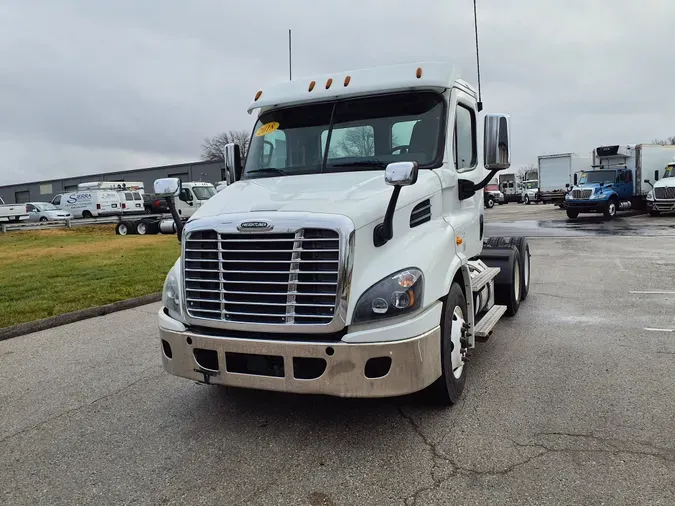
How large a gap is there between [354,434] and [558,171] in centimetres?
3812

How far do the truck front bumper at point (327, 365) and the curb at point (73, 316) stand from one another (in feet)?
15.0

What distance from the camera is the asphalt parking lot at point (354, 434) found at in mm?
3127

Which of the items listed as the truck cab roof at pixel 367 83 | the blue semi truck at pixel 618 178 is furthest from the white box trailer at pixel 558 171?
the truck cab roof at pixel 367 83

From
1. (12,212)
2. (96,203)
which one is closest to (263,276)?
(12,212)

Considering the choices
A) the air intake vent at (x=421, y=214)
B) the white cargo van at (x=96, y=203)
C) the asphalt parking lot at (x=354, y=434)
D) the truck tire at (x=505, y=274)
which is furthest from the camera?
the white cargo van at (x=96, y=203)

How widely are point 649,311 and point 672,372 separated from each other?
2627 millimetres

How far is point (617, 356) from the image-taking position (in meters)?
5.34

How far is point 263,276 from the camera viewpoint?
362 cm

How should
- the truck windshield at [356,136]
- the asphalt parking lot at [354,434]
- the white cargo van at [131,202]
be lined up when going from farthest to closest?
the white cargo van at [131,202], the truck windshield at [356,136], the asphalt parking lot at [354,434]

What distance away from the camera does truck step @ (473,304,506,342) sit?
15.7 feet

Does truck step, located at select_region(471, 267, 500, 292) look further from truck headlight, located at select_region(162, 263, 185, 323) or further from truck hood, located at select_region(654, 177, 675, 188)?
truck hood, located at select_region(654, 177, 675, 188)

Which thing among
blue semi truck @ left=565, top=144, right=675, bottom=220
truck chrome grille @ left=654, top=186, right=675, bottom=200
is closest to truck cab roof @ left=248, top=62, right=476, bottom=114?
blue semi truck @ left=565, top=144, right=675, bottom=220

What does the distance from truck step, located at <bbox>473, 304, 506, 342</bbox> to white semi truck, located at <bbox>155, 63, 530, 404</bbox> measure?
0.04m

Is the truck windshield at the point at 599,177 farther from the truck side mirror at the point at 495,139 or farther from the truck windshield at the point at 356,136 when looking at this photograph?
the truck windshield at the point at 356,136
